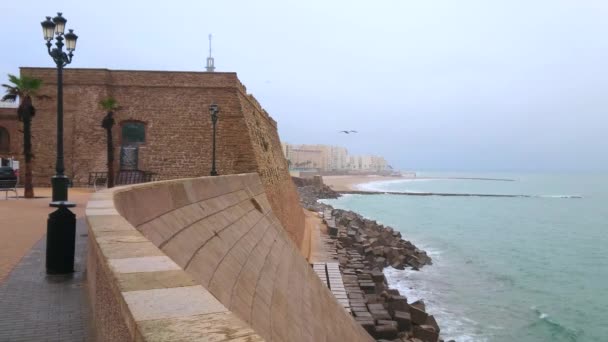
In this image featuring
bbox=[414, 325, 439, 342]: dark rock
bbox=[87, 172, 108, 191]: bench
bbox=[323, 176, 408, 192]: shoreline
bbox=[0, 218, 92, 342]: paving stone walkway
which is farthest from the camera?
bbox=[323, 176, 408, 192]: shoreline

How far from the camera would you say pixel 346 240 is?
22469 mm

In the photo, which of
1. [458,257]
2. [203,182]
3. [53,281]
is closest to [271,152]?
[458,257]

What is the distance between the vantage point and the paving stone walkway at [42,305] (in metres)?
3.61

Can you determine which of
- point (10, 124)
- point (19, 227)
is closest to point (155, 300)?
point (19, 227)

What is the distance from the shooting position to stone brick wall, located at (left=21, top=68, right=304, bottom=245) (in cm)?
1900

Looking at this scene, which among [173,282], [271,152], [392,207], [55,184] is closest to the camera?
[173,282]

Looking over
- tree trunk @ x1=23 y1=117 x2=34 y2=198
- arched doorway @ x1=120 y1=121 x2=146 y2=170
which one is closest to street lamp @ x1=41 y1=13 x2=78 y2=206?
tree trunk @ x1=23 y1=117 x2=34 y2=198

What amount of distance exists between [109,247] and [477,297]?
18.3 meters

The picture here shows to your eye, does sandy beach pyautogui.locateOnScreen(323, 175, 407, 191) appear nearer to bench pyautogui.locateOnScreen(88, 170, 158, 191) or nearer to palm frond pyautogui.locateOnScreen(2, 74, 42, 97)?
bench pyautogui.locateOnScreen(88, 170, 158, 191)

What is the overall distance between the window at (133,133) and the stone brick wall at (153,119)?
0.24 meters

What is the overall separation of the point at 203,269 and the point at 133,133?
53.8ft

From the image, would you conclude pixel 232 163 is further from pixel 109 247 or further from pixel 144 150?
pixel 109 247

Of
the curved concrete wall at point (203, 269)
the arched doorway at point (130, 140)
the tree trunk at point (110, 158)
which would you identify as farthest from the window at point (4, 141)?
the curved concrete wall at point (203, 269)

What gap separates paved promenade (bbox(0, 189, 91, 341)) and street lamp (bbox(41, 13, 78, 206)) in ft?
2.99
